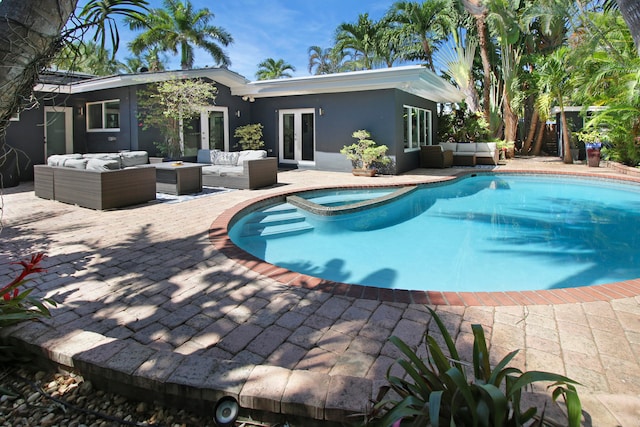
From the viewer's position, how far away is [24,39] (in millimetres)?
1655

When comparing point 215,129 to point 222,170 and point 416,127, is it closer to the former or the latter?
point 222,170

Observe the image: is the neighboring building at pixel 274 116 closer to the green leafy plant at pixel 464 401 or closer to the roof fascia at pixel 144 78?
the roof fascia at pixel 144 78

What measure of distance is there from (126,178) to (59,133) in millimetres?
8312

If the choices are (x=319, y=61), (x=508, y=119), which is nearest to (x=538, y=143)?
(x=508, y=119)

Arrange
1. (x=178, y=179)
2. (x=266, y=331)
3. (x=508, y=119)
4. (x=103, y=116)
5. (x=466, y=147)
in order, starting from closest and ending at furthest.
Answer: (x=266, y=331), (x=178, y=179), (x=103, y=116), (x=466, y=147), (x=508, y=119)

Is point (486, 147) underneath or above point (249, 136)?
underneath

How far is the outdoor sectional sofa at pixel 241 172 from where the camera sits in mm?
9688

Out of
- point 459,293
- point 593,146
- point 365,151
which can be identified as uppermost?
point 593,146

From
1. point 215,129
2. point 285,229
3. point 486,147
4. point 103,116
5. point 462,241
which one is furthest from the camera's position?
point 486,147

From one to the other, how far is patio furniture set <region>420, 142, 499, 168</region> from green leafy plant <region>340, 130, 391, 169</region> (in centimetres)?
303

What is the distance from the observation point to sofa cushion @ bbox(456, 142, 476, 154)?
16.6 metres

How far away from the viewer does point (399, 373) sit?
2.22 metres

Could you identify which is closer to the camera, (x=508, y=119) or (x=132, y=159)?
(x=132, y=159)

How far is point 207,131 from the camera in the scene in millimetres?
14422
